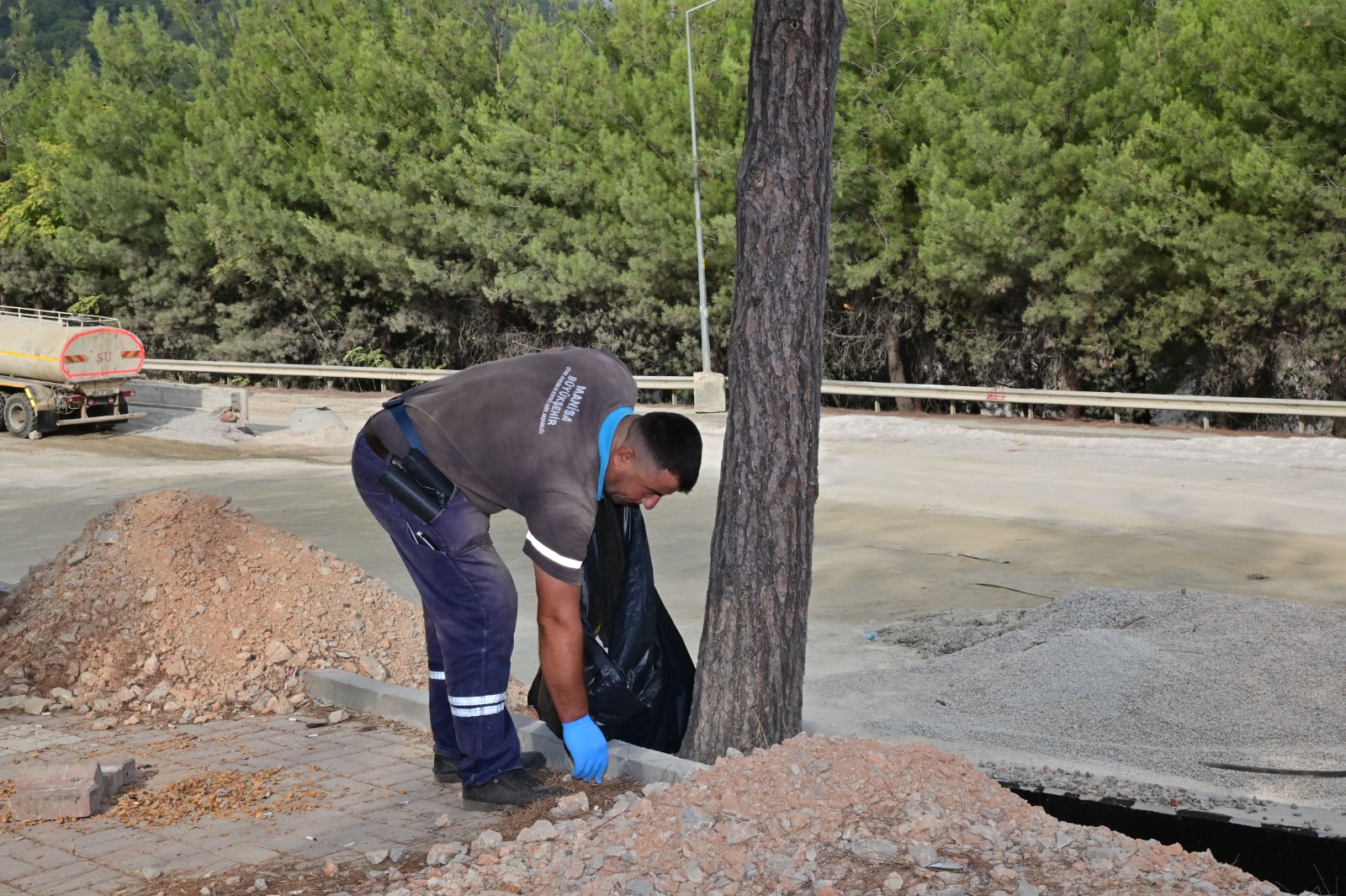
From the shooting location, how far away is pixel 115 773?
493 centimetres

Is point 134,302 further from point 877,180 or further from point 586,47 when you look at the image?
point 877,180

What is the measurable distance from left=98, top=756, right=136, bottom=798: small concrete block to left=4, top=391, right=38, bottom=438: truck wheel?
64.1 ft

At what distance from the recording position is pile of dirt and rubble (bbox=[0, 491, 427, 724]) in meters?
6.48

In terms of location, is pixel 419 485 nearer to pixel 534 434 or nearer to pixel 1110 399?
pixel 534 434

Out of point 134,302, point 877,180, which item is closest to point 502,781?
point 877,180

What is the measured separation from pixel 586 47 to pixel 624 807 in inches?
1112

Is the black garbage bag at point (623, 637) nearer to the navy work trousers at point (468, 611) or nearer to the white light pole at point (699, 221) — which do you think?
the navy work trousers at point (468, 611)

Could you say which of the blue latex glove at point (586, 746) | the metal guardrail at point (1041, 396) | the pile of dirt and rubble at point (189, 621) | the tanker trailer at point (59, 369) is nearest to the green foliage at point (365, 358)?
the metal guardrail at point (1041, 396)

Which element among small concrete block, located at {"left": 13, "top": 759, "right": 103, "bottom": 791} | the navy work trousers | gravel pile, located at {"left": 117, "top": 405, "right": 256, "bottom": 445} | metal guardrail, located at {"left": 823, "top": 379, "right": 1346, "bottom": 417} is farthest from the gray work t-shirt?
gravel pile, located at {"left": 117, "top": 405, "right": 256, "bottom": 445}

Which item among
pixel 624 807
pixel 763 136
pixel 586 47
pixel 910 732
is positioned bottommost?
pixel 910 732

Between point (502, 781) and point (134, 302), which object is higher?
point (134, 302)

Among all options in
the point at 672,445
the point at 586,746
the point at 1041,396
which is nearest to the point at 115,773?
the point at 586,746

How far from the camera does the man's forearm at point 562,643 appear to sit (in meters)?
4.21

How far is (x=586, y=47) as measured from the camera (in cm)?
3014
